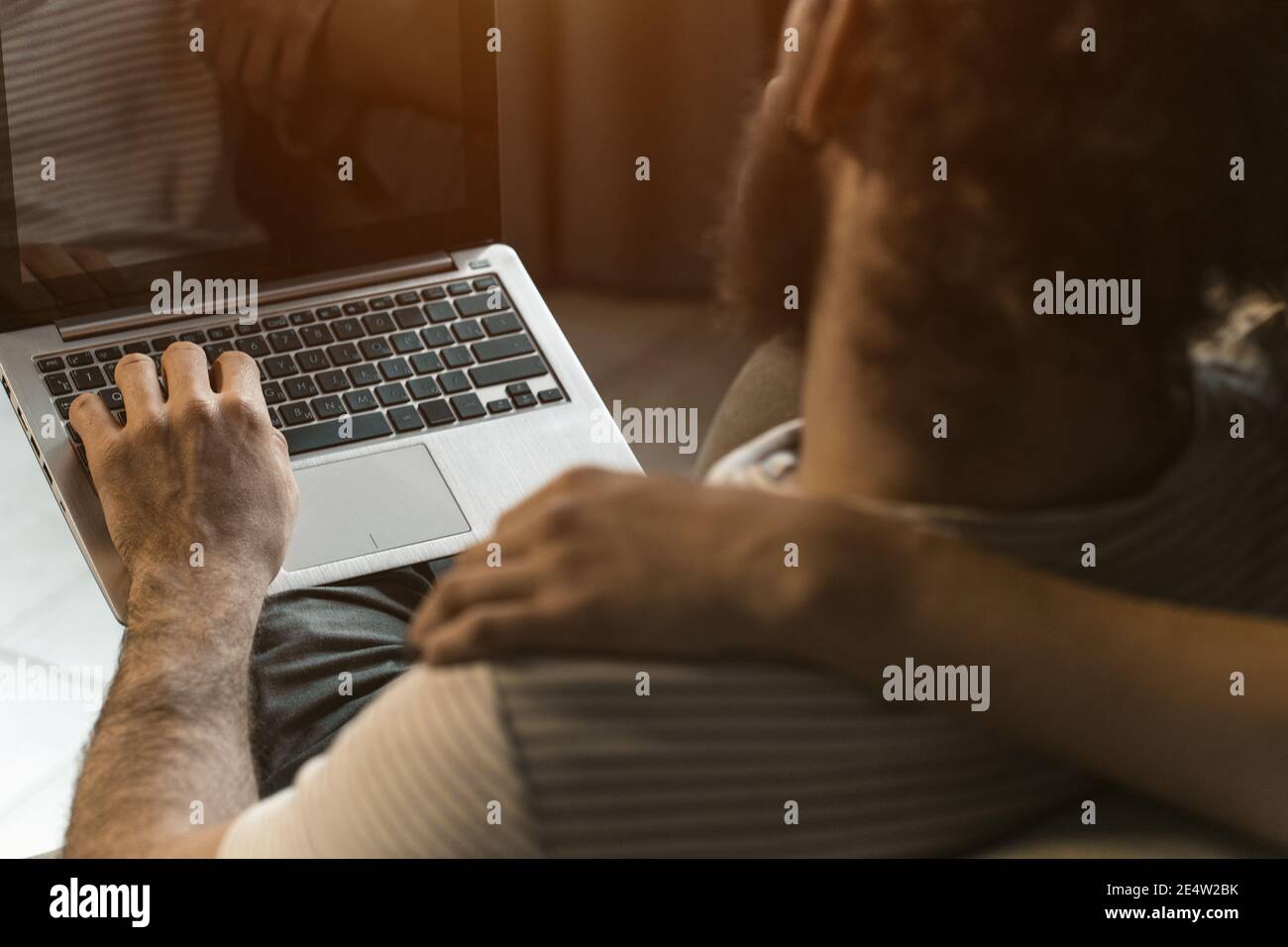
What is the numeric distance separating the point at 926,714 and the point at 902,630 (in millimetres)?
39

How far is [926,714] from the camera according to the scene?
493 millimetres

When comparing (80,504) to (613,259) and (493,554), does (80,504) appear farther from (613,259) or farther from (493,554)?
(613,259)

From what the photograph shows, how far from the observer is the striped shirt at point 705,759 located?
47cm

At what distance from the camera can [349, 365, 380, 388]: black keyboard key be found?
0.96 meters

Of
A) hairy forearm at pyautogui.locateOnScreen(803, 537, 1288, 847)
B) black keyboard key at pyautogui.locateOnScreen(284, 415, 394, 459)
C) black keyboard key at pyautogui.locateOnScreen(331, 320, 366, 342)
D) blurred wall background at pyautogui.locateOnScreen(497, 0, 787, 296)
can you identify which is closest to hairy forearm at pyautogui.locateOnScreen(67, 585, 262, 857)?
black keyboard key at pyautogui.locateOnScreen(284, 415, 394, 459)

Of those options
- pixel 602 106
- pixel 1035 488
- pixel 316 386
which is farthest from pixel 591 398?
pixel 602 106

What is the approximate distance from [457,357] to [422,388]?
38 millimetres

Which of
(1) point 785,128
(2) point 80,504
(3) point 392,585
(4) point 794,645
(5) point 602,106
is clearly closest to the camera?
(4) point 794,645

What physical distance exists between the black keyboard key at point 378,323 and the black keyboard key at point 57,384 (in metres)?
0.20

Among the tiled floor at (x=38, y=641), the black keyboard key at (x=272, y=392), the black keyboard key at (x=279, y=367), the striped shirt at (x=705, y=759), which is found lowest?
the tiled floor at (x=38, y=641)

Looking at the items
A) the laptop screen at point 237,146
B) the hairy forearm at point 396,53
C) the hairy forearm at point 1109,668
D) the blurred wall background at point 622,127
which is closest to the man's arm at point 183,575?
the laptop screen at point 237,146

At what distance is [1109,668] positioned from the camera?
489 mm

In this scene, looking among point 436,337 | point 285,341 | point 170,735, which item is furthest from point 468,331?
point 170,735

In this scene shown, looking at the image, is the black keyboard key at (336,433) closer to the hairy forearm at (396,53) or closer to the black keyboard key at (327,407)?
the black keyboard key at (327,407)
